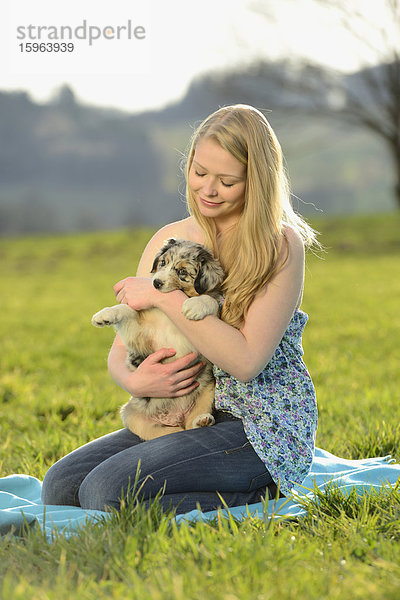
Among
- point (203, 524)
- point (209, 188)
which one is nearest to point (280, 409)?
point (203, 524)

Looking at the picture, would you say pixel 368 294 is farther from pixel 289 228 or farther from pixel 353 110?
pixel 353 110

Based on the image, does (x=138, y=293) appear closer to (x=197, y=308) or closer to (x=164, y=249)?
(x=164, y=249)

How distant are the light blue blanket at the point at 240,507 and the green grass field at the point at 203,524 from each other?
0.37ft

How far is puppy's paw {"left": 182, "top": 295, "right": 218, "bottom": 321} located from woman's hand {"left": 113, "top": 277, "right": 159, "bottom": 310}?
25cm

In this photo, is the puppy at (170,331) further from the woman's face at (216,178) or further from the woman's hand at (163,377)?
the woman's face at (216,178)

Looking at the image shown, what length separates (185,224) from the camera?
3785 millimetres

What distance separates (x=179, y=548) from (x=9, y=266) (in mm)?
19674

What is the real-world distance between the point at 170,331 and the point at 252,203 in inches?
31.2

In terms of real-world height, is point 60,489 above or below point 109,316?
below

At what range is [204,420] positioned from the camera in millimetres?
3227

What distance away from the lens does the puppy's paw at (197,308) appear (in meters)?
3.08

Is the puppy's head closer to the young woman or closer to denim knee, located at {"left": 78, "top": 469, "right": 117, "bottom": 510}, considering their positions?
the young woman

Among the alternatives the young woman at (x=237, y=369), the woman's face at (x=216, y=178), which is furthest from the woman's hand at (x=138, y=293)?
the woman's face at (x=216, y=178)

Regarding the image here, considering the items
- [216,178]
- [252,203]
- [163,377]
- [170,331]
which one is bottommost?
[163,377]
